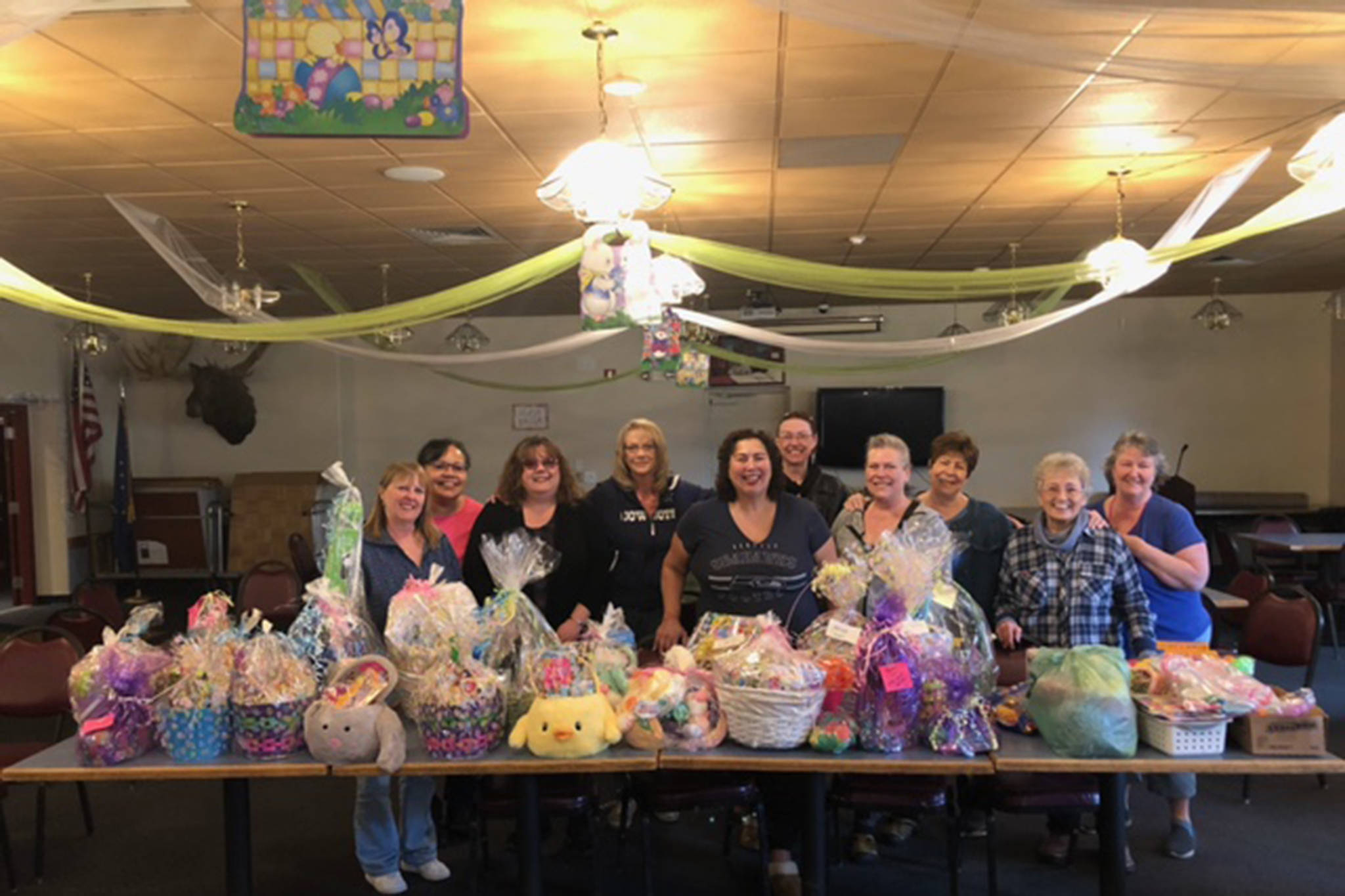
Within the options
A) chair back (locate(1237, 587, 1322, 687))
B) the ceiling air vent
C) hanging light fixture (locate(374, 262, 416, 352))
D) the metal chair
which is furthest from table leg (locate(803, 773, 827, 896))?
hanging light fixture (locate(374, 262, 416, 352))

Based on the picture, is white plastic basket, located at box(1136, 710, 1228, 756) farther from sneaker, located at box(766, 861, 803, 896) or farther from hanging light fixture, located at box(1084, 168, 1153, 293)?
hanging light fixture, located at box(1084, 168, 1153, 293)

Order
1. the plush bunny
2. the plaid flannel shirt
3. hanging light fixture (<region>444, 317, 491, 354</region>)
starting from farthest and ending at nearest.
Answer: hanging light fixture (<region>444, 317, 491, 354</region>) → the plaid flannel shirt → the plush bunny

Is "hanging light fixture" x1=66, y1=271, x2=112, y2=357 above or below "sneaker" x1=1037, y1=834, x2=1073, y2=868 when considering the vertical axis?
above

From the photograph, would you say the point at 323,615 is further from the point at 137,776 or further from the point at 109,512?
the point at 109,512

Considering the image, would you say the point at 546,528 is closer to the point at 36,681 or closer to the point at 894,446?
the point at 894,446

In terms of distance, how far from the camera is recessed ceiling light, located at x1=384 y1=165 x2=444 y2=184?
15.2ft

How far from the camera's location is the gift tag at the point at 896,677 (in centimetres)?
237

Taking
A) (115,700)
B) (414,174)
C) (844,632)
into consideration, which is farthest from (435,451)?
(844,632)

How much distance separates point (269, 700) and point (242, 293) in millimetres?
3269

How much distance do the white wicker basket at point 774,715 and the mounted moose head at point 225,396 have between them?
890 centimetres

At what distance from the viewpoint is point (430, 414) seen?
10.5 m

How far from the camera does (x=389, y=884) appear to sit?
10.6 ft

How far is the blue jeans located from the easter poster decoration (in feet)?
6.45

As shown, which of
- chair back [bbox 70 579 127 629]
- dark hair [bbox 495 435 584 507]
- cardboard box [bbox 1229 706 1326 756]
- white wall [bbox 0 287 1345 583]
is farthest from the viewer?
white wall [bbox 0 287 1345 583]
